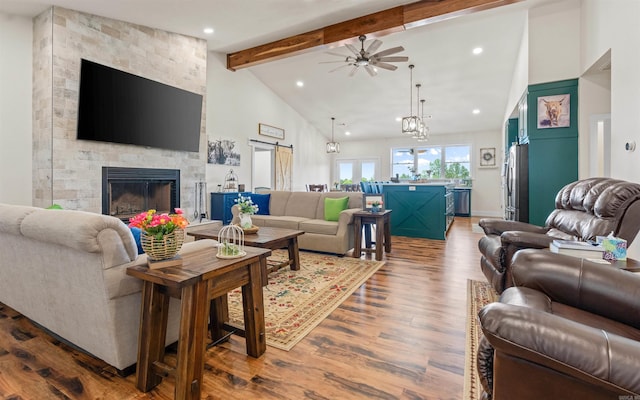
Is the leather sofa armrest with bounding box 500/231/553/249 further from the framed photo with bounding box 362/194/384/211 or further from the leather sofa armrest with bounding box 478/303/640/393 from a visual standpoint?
the framed photo with bounding box 362/194/384/211

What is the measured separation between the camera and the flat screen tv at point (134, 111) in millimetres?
4262

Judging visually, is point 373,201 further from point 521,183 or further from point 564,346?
point 564,346

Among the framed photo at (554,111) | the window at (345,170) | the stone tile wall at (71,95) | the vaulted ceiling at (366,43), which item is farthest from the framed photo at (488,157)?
the stone tile wall at (71,95)

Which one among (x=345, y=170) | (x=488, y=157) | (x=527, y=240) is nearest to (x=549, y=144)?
(x=527, y=240)

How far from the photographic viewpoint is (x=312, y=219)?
5105 mm

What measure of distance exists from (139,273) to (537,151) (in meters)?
5.21

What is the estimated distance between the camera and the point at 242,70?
23.6 ft

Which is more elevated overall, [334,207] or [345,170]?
[345,170]

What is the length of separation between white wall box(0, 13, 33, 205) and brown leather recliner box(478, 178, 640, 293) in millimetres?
5661

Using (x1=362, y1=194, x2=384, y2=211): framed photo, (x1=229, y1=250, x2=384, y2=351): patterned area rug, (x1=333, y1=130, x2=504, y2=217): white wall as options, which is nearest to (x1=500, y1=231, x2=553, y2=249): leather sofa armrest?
(x1=229, y1=250, x2=384, y2=351): patterned area rug

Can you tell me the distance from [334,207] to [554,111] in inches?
134

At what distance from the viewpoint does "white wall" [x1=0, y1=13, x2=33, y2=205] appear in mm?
3996

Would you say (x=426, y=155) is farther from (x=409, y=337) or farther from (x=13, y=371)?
(x=13, y=371)

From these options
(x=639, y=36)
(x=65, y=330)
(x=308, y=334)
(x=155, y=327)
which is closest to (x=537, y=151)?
(x=639, y=36)
